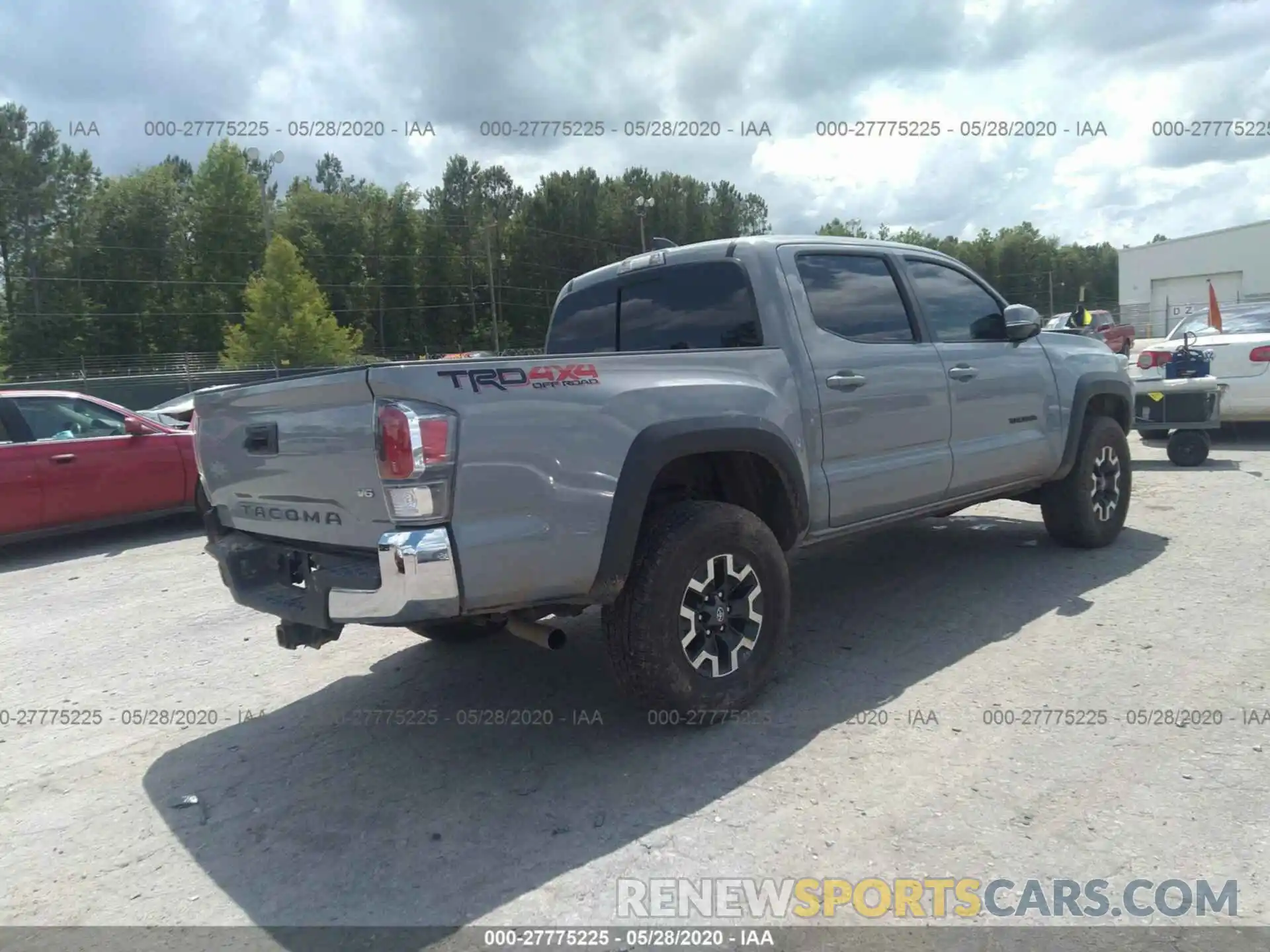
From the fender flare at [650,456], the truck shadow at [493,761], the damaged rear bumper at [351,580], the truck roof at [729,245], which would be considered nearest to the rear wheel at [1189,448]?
the truck shadow at [493,761]

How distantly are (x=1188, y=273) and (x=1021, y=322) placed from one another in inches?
2363

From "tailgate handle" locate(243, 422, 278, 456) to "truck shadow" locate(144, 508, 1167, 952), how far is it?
1.28 m

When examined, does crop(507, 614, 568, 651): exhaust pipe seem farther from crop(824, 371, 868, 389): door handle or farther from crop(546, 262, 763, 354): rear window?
crop(824, 371, 868, 389): door handle

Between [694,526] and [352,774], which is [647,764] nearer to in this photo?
[694,526]

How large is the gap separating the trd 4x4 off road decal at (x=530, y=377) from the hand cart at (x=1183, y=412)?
7463 millimetres

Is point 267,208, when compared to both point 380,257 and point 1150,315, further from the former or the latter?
point 1150,315

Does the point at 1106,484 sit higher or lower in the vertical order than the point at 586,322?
lower

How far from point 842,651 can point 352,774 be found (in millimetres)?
2404

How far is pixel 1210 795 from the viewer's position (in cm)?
314

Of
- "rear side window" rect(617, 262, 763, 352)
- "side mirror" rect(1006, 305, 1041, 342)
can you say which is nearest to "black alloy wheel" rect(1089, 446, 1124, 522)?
"side mirror" rect(1006, 305, 1041, 342)

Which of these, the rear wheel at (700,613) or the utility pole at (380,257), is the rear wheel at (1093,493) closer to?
the rear wheel at (700,613)

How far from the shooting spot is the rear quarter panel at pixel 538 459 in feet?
10.2

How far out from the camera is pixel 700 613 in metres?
3.77

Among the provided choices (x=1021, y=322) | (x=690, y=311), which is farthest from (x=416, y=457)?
(x=1021, y=322)
